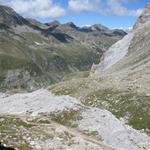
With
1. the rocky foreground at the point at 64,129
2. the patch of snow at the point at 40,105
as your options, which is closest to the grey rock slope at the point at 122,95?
the rocky foreground at the point at 64,129

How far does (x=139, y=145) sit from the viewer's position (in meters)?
61.1

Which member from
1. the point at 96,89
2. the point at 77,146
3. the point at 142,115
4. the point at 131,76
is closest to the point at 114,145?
the point at 77,146

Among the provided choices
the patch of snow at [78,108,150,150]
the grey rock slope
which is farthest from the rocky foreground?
the grey rock slope

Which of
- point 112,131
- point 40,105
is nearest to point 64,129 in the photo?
point 112,131

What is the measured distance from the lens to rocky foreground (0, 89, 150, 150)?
51.9 metres

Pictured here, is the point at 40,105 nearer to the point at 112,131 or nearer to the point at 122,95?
the point at 122,95

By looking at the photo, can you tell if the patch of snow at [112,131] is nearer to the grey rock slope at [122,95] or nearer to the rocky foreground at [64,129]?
the rocky foreground at [64,129]

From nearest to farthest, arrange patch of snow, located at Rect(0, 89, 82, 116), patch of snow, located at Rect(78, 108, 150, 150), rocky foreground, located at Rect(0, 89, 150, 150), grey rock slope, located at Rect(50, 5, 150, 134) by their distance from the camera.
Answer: rocky foreground, located at Rect(0, 89, 150, 150) → patch of snow, located at Rect(78, 108, 150, 150) → patch of snow, located at Rect(0, 89, 82, 116) → grey rock slope, located at Rect(50, 5, 150, 134)

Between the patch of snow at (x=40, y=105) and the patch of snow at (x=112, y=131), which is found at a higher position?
the patch of snow at (x=40, y=105)

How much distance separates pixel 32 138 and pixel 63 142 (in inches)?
158

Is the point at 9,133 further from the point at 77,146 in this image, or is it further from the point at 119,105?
the point at 119,105

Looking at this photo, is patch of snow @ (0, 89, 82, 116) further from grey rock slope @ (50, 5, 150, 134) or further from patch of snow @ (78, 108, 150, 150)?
grey rock slope @ (50, 5, 150, 134)

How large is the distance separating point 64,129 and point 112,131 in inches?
308

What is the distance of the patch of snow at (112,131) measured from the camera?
199ft
